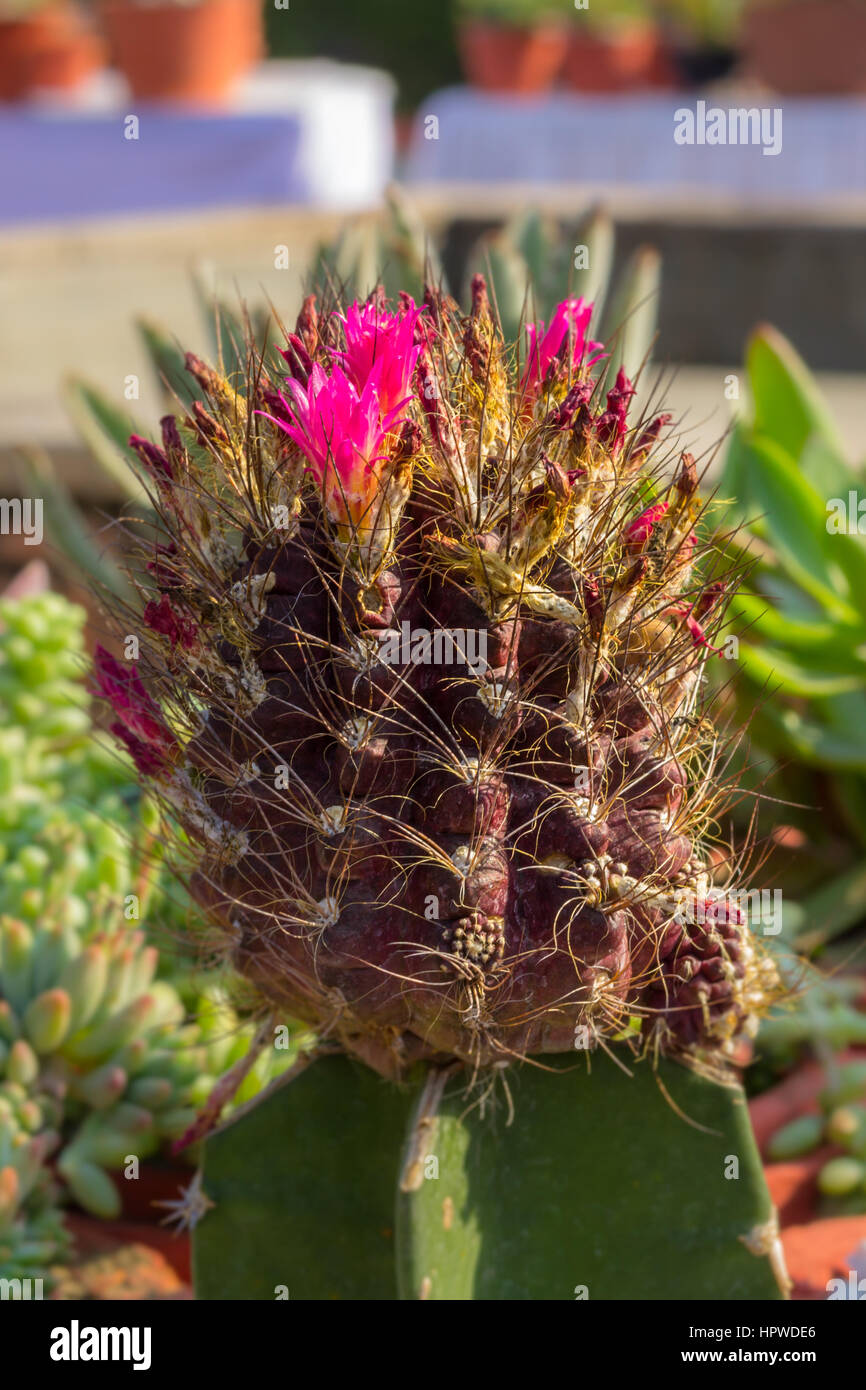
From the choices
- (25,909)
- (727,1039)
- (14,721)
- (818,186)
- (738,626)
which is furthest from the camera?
(818,186)

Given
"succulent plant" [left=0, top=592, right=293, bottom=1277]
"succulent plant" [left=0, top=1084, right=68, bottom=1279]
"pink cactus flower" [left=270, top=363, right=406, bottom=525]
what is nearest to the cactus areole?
"pink cactus flower" [left=270, top=363, right=406, bottom=525]

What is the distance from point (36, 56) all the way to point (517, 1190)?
5.52m

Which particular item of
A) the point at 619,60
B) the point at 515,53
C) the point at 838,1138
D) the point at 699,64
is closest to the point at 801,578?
the point at 838,1138

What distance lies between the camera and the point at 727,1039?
0.87 meters

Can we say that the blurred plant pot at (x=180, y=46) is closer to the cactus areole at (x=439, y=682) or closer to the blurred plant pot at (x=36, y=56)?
the blurred plant pot at (x=36, y=56)

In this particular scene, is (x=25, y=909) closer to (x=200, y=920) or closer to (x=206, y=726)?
(x=200, y=920)

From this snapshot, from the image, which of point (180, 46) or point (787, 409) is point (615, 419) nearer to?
point (787, 409)

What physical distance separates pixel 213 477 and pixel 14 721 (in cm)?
91

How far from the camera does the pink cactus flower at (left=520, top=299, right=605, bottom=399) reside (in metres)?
0.80

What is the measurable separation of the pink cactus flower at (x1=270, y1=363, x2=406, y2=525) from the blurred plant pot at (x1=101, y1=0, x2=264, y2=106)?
15.5ft

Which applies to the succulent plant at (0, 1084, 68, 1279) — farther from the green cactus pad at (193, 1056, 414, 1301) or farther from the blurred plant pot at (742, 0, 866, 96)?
the blurred plant pot at (742, 0, 866, 96)

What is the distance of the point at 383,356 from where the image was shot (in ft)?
2.39

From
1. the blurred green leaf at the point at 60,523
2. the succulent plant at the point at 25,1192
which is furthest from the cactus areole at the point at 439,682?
the blurred green leaf at the point at 60,523
